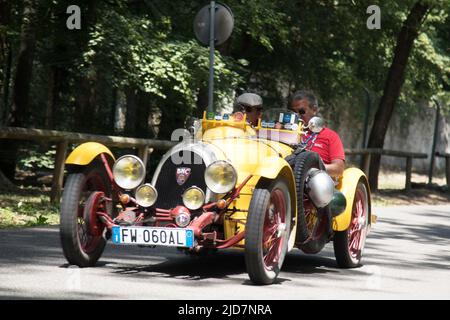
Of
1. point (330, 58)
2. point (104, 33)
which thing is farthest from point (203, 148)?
point (330, 58)

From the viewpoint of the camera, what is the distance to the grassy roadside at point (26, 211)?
1287 cm

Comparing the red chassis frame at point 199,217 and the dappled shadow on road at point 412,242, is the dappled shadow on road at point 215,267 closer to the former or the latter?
the red chassis frame at point 199,217

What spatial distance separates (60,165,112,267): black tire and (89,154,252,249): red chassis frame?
0.10 metres

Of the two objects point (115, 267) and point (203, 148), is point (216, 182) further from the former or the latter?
point (115, 267)

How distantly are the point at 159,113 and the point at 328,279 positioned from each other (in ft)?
45.1

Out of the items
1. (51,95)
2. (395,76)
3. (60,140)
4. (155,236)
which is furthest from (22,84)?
(155,236)

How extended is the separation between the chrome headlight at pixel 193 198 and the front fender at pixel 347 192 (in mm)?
1704

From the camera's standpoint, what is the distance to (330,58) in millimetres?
27750

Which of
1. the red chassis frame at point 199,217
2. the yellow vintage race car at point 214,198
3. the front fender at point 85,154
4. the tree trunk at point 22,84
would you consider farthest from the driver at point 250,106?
the tree trunk at point 22,84

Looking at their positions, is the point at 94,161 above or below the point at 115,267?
above

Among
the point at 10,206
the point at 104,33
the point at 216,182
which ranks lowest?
the point at 10,206

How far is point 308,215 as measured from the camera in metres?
9.37

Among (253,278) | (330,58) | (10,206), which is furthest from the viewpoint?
(330,58)

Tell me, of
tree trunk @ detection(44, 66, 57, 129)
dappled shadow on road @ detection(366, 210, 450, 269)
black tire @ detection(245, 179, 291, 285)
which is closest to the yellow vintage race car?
black tire @ detection(245, 179, 291, 285)
